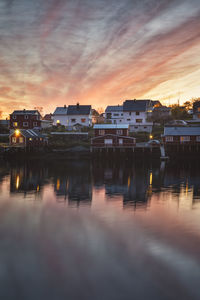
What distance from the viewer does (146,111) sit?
254 ft

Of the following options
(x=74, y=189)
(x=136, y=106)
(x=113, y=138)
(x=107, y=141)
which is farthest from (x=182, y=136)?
(x=74, y=189)

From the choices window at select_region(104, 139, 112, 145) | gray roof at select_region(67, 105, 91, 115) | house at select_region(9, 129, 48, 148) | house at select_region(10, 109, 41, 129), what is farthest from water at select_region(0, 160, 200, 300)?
gray roof at select_region(67, 105, 91, 115)

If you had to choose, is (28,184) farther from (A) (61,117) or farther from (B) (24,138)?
(A) (61,117)

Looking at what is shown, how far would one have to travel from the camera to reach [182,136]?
195ft

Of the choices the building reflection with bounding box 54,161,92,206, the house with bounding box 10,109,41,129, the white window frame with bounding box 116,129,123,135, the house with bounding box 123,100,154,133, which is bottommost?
the building reflection with bounding box 54,161,92,206

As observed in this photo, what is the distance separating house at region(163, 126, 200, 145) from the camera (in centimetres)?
5900

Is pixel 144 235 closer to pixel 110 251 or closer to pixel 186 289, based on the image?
pixel 110 251

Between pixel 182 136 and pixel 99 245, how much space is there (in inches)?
2090

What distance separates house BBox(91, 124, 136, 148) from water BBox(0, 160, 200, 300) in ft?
114

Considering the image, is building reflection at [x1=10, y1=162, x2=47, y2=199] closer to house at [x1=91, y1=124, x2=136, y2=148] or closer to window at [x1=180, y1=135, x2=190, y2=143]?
house at [x1=91, y1=124, x2=136, y2=148]

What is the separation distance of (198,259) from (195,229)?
4.28 metres

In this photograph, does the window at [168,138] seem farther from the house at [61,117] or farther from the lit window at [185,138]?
the house at [61,117]

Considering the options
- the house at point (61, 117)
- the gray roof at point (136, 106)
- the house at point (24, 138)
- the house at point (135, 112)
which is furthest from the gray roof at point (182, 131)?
the house at point (24, 138)

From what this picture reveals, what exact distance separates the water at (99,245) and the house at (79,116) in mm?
51500
